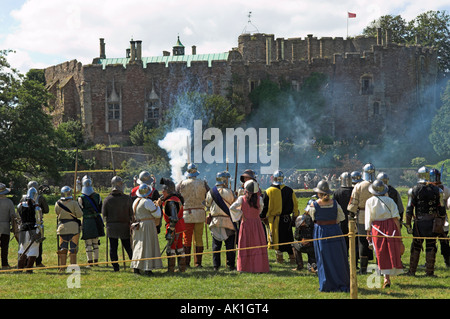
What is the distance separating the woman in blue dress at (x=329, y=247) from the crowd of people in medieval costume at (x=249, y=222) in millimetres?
16

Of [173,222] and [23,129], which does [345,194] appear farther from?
[23,129]

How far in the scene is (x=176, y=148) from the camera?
5019 centimetres

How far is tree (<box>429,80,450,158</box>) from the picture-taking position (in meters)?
53.0

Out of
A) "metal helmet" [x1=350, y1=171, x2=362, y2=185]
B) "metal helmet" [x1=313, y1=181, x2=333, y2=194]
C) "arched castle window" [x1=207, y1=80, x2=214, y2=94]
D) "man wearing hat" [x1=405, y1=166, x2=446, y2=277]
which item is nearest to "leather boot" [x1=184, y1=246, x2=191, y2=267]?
"metal helmet" [x1=350, y1=171, x2=362, y2=185]

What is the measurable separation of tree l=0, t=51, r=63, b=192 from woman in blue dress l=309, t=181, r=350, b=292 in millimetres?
26270

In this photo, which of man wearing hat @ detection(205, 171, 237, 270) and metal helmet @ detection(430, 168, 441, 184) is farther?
man wearing hat @ detection(205, 171, 237, 270)

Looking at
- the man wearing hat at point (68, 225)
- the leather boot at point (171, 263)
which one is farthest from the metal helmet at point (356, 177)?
the man wearing hat at point (68, 225)

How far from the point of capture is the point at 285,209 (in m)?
14.5

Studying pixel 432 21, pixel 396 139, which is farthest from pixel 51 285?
pixel 432 21

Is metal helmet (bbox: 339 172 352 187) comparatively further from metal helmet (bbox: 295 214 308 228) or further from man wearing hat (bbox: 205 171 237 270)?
man wearing hat (bbox: 205 171 237 270)

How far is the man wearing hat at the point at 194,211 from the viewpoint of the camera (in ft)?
47.4

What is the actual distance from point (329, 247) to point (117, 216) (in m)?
4.46

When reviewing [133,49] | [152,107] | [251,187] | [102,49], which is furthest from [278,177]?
[102,49]

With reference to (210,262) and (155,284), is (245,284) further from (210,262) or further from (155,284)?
(210,262)
